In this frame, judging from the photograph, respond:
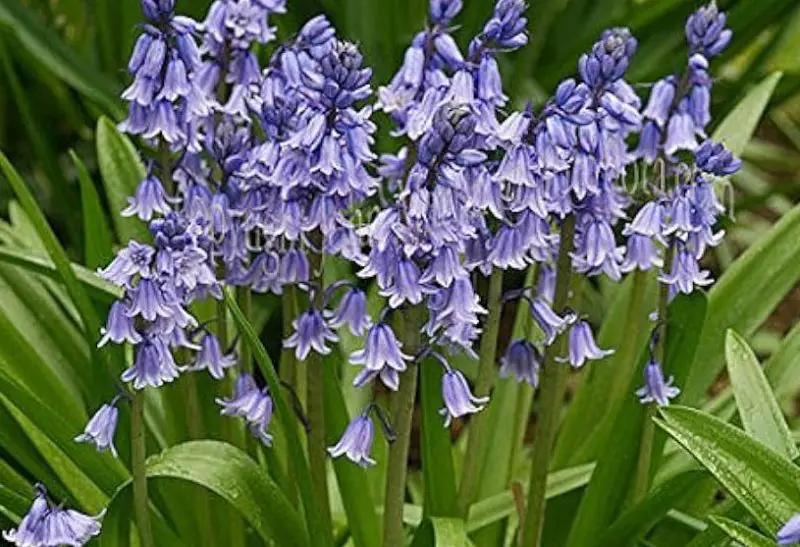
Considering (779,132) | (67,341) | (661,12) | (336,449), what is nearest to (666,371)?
(336,449)

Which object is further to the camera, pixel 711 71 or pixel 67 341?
pixel 711 71

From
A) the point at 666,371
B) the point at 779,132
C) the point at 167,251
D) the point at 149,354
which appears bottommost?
the point at 779,132

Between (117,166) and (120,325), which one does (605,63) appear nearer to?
(120,325)

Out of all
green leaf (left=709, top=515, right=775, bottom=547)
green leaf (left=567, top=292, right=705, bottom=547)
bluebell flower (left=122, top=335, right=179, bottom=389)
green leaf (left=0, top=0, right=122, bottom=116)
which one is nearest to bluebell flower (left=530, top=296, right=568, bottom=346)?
green leaf (left=567, top=292, right=705, bottom=547)

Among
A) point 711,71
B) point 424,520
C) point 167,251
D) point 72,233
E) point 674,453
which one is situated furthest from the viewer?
point 711,71

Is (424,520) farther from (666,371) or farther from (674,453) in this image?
(674,453)

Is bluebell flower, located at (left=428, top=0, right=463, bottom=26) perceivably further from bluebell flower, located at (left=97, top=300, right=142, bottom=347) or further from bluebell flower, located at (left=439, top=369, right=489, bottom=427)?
bluebell flower, located at (left=97, top=300, right=142, bottom=347)

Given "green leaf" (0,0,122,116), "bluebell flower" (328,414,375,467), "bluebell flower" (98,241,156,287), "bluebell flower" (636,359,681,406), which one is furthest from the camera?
"green leaf" (0,0,122,116)

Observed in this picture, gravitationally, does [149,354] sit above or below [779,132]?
above
